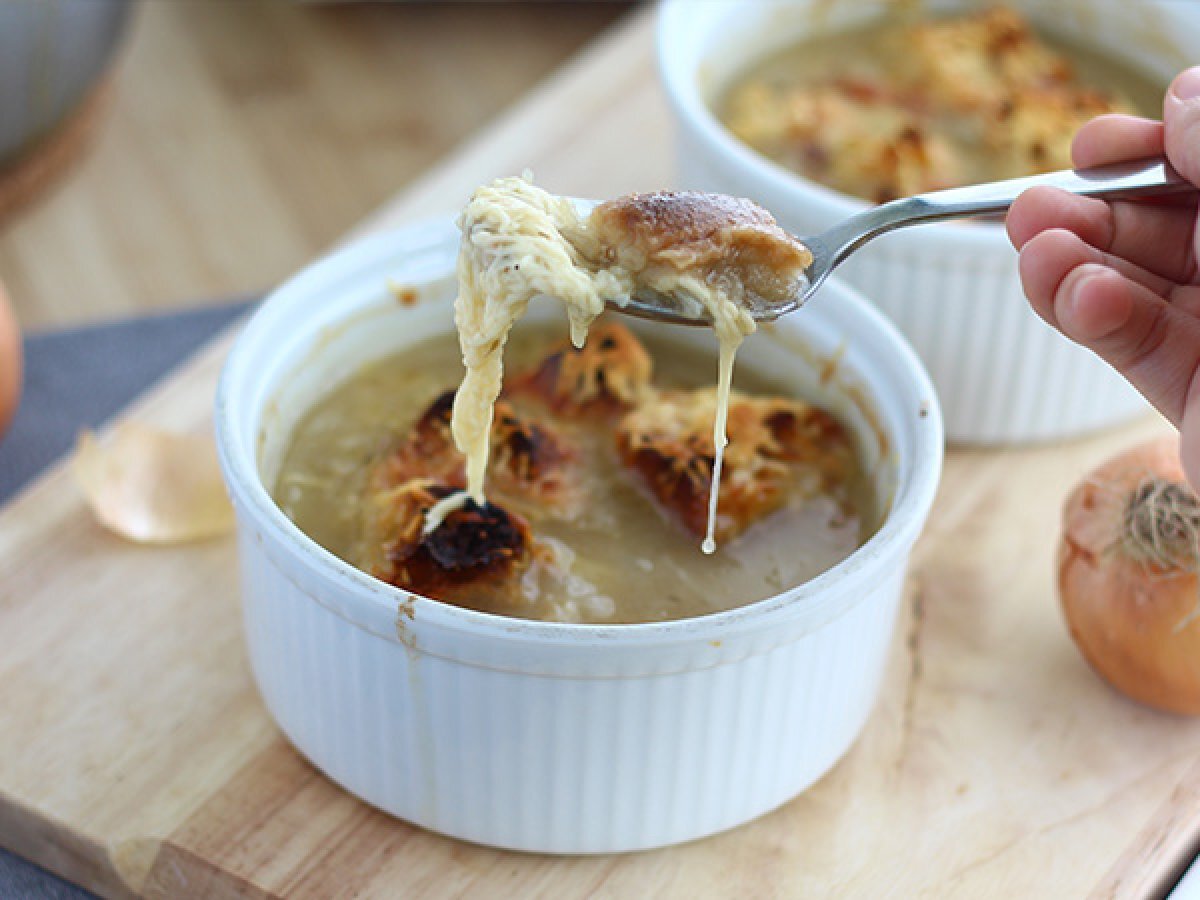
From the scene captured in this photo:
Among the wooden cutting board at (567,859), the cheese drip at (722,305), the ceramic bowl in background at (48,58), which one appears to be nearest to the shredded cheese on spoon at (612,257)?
the cheese drip at (722,305)

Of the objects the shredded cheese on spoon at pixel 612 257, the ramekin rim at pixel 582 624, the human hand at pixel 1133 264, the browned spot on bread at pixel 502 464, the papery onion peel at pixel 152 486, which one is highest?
the shredded cheese on spoon at pixel 612 257

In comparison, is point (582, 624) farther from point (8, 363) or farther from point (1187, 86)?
point (8, 363)

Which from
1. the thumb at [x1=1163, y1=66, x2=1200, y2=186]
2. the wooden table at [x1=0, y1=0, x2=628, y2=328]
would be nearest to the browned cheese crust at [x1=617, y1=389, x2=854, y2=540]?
the thumb at [x1=1163, y1=66, x2=1200, y2=186]

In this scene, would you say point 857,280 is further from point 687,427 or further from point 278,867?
point 278,867

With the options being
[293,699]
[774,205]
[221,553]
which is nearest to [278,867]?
[293,699]

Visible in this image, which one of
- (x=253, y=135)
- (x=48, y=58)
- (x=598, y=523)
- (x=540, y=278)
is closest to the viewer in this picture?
(x=540, y=278)

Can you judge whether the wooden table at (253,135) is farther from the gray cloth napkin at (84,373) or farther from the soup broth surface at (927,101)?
the soup broth surface at (927,101)

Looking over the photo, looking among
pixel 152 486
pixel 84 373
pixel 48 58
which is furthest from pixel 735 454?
pixel 48 58
